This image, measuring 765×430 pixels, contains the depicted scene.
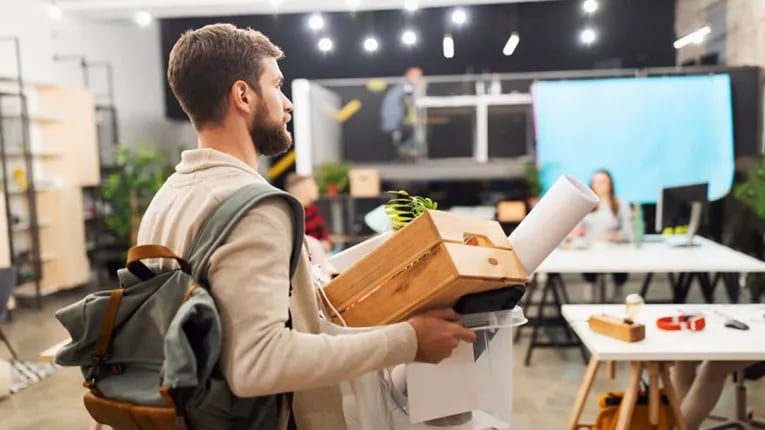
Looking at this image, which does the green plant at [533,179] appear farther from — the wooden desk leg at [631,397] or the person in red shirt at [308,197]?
the wooden desk leg at [631,397]

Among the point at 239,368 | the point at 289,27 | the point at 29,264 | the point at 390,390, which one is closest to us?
the point at 239,368

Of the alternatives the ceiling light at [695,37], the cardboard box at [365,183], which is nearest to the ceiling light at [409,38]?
the cardboard box at [365,183]

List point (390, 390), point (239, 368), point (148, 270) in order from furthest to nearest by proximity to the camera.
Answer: point (390, 390) < point (148, 270) < point (239, 368)

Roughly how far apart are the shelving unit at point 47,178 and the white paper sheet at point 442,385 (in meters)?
6.24

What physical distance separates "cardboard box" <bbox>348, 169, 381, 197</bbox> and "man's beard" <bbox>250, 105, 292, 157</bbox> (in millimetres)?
5662

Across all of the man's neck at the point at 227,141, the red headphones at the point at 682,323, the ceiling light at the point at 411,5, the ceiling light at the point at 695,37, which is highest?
the ceiling light at the point at 411,5

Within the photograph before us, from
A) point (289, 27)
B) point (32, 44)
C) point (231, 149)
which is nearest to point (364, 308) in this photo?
point (231, 149)

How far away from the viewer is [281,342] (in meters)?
1.00

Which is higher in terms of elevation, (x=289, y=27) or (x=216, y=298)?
(x=289, y=27)

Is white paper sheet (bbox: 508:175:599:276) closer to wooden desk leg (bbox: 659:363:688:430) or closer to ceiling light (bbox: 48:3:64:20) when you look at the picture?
wooden desk leg (bbox: 659:363:688:430)

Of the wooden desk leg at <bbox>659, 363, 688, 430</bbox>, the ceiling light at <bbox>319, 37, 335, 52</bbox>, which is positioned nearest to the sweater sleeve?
the wooden desk leg at <bbox>659, 363, 688, 430</bbox>

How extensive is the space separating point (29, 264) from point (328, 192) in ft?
10.8

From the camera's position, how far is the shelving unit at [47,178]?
6.55m

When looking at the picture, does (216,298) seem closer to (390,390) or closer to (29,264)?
(390,390)
